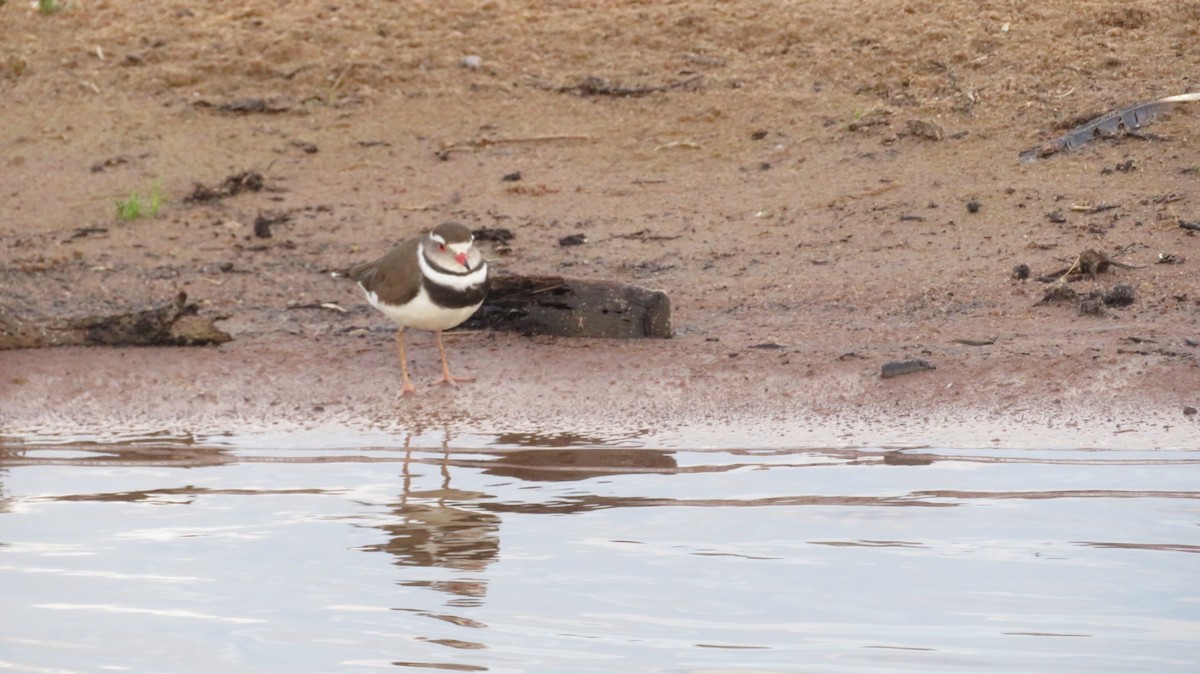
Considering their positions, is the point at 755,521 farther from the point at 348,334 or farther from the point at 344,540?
the point at 348,334

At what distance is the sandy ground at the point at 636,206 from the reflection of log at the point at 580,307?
0.11 m

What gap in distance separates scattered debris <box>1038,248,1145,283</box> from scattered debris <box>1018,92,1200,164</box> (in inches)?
53.4

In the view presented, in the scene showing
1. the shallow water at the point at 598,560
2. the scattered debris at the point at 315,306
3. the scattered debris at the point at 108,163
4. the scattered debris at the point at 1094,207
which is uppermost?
the scattered debris at the point at 108,163

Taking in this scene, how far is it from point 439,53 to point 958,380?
5251mm

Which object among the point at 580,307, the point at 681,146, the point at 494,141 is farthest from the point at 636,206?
the point at 580,307

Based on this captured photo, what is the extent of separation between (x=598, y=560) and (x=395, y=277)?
2.52 metres

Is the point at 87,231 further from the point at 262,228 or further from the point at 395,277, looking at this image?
the point at 395,277

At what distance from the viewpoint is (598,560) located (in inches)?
227

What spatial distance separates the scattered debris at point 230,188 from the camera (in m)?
10.3

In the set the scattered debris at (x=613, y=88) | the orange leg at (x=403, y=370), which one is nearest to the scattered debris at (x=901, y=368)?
the orange leg at (x=403, y=370)

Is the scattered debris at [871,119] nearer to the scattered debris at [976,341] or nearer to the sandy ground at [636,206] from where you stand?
the sandy ground at [636,206]

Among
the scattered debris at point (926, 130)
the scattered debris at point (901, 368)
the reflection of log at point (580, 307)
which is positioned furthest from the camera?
the scattered debris at point (926, 130)

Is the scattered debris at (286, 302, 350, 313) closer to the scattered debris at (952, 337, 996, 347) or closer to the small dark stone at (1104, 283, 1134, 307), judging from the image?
the scattered debris at (952, 337, 996, 347)

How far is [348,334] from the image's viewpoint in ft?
28.6
